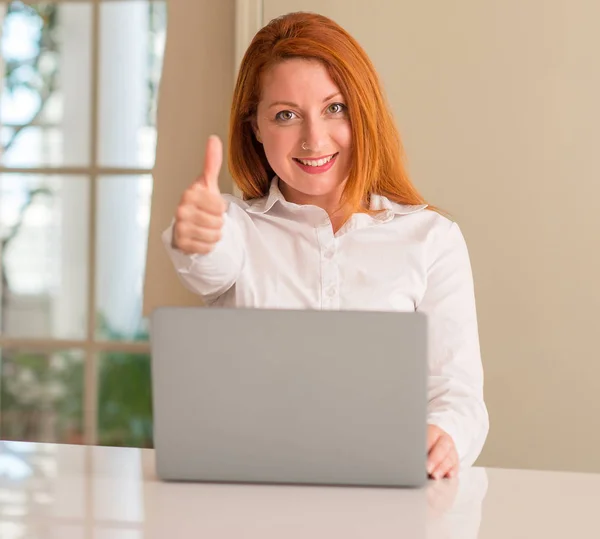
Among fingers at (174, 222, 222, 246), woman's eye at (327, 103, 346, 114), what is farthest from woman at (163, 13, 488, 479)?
fingers at (174, 222, 222, 246)

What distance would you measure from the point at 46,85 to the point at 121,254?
0.68 meters

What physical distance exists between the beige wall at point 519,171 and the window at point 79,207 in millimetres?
940

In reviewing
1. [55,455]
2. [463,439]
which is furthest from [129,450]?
[463,439]

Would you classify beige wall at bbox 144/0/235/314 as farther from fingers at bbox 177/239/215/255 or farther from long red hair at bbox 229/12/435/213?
fingers at bbox 177/239/215/255

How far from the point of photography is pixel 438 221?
1773mm

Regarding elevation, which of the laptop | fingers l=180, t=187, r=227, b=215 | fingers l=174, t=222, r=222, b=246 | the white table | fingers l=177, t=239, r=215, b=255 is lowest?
the white table

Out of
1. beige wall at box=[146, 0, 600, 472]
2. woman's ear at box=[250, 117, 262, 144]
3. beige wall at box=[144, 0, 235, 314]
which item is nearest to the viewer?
woman's ear at box=[250, 117, 262, 144]

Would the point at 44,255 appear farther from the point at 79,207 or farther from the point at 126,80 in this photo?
the point at 126,80

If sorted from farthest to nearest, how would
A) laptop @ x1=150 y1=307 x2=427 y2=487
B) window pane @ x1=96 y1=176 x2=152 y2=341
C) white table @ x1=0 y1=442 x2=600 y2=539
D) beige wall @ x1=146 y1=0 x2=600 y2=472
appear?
window pane @ x1=96 y1=176 x2=152 y2=341 < beige wall @ x1=146 y1=0 x2=600 y2=472 < laptop @ x1=150 y1=307 x2=427 y2=487 < white table @ x1=0 y1=442 x2=600 y2=539

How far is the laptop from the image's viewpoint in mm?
945

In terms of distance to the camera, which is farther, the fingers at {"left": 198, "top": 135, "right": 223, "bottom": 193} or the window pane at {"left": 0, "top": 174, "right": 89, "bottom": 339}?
the window pane at {"left": 0, "top": 174, "right": 89, "bottom": 339}

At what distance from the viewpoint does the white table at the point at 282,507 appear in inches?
32.9

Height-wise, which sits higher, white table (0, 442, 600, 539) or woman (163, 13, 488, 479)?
woman (163, 13, 488, 479)

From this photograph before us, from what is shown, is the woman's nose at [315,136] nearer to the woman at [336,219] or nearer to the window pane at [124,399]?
the woman at [336,219]
